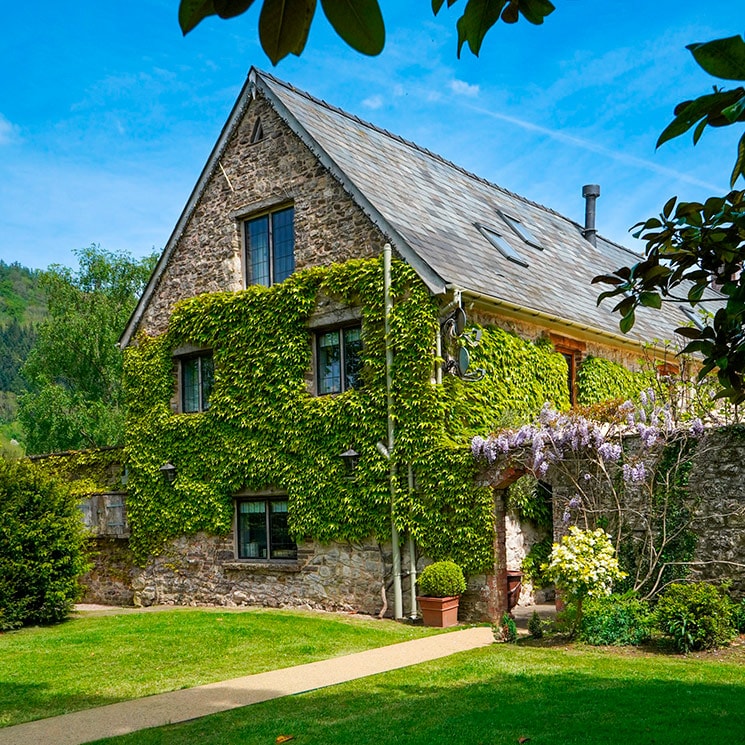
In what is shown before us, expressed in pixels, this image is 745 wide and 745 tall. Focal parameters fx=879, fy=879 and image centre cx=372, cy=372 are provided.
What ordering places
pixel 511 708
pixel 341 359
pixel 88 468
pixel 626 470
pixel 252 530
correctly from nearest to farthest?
pixel 511 708, pixel 626 470, pixel 341 359, pixel 252 530, pixel 88 468

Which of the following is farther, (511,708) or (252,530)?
(252,530)

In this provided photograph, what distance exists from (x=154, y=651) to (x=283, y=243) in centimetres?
802

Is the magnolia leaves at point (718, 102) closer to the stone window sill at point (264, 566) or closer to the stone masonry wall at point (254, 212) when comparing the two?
the stone masonry wall at point (254, 212)

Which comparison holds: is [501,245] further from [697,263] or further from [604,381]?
[697,263]

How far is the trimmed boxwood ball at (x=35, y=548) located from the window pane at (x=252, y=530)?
278 centimetres

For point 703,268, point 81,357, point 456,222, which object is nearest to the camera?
point 703,268

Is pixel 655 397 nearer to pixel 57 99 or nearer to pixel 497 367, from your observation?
pixel 497 367

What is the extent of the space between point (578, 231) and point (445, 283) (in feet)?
42.7

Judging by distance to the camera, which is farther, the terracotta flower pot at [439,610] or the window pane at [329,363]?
the window pane at [329,363]

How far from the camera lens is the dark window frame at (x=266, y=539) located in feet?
51.0

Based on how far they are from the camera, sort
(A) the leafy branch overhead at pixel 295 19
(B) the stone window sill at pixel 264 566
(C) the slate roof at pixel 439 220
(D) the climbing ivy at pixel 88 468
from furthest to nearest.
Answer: (D) the climbing ivy at pixel 88 468 → (B) the stone window sill at pixel 264 566 → (C) the slate roof at pixel 439 220 → (A) the leafy branch overhead at pixel 295 19

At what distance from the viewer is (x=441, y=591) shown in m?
12.7

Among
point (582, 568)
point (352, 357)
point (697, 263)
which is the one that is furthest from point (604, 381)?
point (697, 263)

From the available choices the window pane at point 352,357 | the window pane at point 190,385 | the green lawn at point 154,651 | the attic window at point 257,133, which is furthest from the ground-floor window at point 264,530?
the attic window at point 257,133
